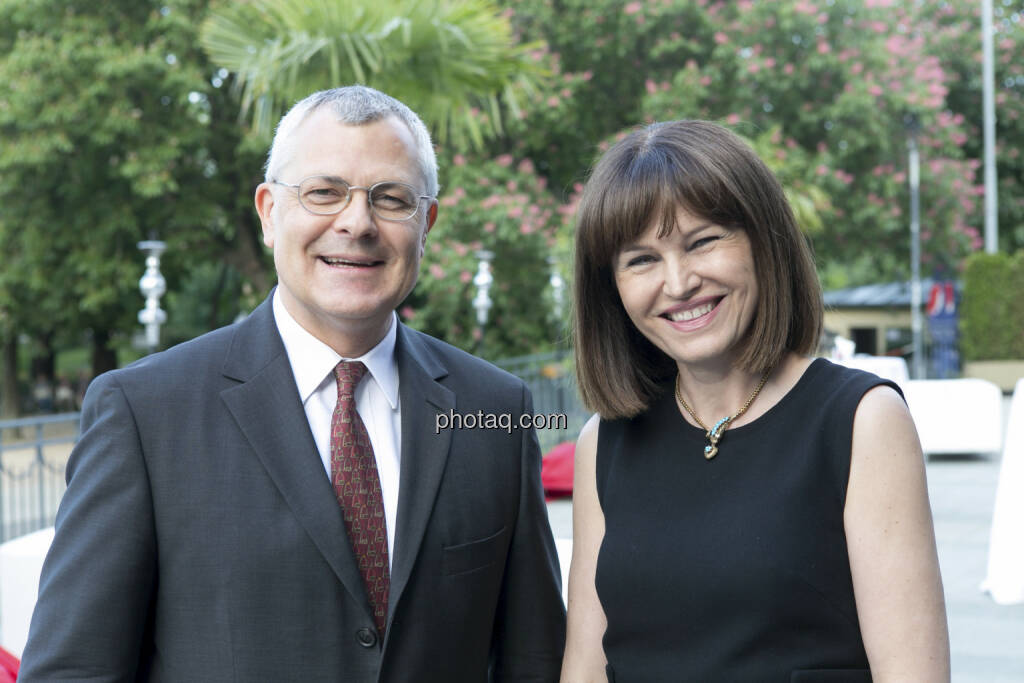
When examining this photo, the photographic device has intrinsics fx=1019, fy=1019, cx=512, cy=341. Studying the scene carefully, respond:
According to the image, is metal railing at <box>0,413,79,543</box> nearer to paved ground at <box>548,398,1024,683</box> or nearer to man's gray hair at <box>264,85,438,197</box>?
paved ground at <box>548,398,1024,683</box>

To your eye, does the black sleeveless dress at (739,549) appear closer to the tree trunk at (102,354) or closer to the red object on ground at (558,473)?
the red object on ground at (558,473)

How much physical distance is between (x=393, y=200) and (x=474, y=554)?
711 millimetres

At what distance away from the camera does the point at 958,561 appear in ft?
22.5

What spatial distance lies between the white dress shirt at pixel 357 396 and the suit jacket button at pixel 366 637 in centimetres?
18

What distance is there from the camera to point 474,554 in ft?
6.58

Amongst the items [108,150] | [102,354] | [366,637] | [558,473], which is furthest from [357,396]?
[102,354]

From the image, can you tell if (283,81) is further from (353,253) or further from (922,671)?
(922,671)

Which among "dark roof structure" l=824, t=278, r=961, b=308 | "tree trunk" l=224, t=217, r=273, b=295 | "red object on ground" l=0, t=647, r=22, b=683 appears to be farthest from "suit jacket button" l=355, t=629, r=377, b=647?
"dark roof structure" l=824, t=278, r=961, b=308

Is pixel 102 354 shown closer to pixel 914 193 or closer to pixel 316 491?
pixel 914 193

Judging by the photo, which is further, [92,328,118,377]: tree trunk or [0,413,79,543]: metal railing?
[92,328,118,377]: tree trunk

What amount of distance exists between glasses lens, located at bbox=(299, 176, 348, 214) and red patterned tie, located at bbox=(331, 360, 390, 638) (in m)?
0.35

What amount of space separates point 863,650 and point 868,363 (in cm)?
922

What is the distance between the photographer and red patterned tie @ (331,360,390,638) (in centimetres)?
187

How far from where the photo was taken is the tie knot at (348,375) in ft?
6.44
